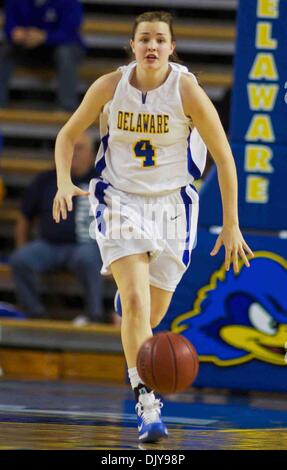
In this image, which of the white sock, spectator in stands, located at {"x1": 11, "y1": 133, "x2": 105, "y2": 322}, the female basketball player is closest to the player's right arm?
the female basketball player

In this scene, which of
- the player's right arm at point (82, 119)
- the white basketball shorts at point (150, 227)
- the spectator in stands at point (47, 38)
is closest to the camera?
the white basketball shorts at point (150, 227)

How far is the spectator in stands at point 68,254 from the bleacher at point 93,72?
107cm

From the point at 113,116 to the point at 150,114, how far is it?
184 mm

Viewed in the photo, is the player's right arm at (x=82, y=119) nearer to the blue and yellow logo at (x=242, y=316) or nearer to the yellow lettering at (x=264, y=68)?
the yellow lettering at (x=264, y=68)

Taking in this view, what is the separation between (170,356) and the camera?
462 cm

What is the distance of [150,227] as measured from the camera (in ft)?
16.4

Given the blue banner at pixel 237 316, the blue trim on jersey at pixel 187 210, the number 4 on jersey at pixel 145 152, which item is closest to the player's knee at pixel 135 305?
the blue trim on jersey at pixel 187 210

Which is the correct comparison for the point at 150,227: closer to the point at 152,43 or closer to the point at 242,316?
the point at 152,43

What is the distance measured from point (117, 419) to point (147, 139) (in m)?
1.42

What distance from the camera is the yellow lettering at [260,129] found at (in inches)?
279

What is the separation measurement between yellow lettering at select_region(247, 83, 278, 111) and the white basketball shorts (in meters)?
1.97

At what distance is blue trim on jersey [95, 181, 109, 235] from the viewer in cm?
504
